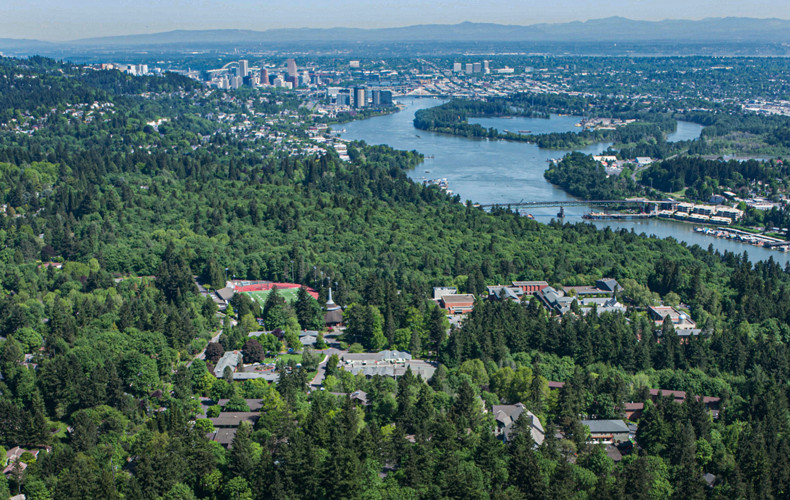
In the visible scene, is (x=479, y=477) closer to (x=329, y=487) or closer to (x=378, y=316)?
(x=329, y=487)

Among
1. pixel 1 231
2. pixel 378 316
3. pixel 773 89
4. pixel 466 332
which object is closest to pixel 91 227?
pixel 1 231

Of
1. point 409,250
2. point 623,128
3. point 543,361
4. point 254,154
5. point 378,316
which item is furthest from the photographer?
point 623,128

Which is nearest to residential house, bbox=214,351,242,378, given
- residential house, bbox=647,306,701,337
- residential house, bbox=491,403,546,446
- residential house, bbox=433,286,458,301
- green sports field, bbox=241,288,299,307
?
green sports field, bbox=241,288,299,307

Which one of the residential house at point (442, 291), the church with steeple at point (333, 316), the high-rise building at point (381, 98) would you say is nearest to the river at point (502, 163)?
the high-rise building at point (381, 98)

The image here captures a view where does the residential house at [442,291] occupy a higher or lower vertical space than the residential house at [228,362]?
lower

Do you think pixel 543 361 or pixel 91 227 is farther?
pixel 91 227

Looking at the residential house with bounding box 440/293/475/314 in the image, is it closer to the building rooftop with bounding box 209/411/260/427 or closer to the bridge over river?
the building rooftop with bounding box 209/411/260/427

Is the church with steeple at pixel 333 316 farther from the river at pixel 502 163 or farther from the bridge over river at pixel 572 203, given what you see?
the bridge over river at pixel 572 203
